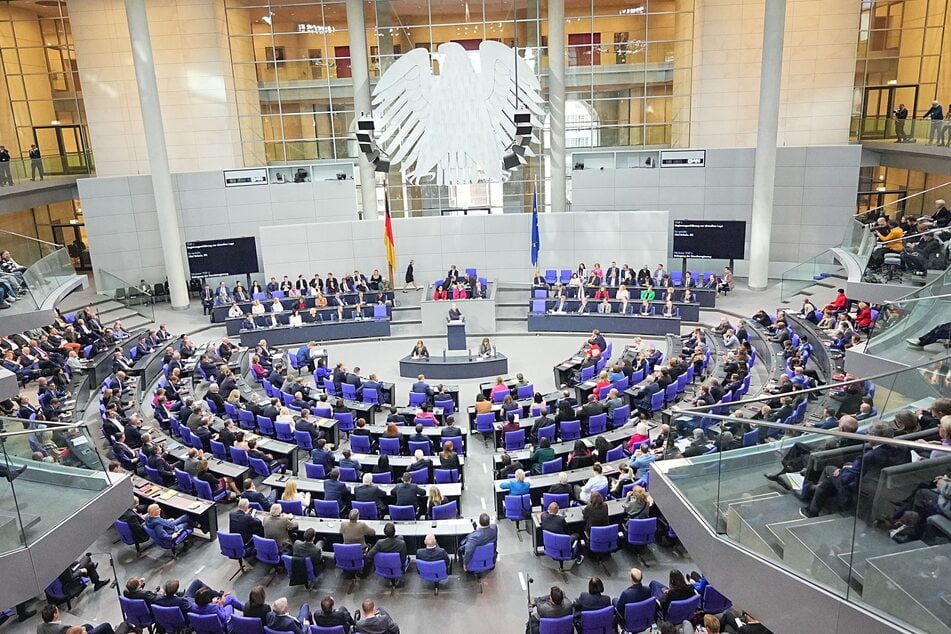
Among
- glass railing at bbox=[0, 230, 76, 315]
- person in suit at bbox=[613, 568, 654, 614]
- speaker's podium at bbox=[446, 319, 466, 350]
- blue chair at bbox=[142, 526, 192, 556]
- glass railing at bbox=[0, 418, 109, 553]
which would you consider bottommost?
blue chair at bbox=[142, 526, 192, 556]

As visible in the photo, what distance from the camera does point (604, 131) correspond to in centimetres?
2719

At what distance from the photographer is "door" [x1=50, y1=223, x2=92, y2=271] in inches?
1163

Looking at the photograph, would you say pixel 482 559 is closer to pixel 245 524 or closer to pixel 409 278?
pixel 245 524

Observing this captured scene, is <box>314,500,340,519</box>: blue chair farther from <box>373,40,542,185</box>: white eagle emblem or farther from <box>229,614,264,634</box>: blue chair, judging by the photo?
<box>373,40,542,185</box>: white eagle emblem

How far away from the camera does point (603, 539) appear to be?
29.9ft

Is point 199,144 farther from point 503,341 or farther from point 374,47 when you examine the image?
point 503,341

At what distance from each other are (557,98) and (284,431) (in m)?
17.3

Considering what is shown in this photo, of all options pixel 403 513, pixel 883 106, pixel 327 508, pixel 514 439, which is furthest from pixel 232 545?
pixel 883 106

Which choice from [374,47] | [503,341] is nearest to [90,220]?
[374,47]

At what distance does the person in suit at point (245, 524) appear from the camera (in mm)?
9305

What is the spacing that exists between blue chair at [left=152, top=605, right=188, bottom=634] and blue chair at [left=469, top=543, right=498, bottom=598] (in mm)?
3414

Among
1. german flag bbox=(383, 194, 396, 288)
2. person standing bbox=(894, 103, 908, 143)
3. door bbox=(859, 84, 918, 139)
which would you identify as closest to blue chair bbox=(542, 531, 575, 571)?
german flag bbox=(383, 194, 396, 288)

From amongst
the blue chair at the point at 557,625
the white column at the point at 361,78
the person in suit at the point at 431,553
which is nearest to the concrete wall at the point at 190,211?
the white column at the point at 361,78

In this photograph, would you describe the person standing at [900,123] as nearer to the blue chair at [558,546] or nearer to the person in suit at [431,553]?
→ the blue chair at [558,546]
